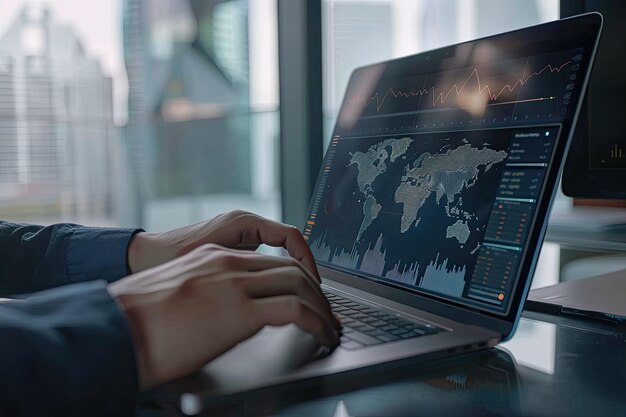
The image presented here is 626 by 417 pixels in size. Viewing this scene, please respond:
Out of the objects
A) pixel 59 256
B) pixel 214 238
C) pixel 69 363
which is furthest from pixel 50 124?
pixel 69 363

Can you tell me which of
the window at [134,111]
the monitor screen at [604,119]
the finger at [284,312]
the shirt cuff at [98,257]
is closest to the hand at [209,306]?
the finger at [284,312]

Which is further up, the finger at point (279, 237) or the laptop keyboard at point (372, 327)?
the finger at point (279, 237)

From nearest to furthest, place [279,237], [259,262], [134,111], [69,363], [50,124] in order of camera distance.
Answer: [69,363] → [259,262] → [279,237] → [50,124] → [134,111]

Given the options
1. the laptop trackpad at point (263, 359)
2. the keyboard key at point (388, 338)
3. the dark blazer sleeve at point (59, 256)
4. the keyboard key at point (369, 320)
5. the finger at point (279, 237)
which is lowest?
the keyboard key at point (369, 320)

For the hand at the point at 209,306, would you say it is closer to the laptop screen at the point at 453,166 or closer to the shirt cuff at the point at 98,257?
the laptop screen at the point at 453,166

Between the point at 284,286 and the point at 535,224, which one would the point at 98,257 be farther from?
the point at 535,224

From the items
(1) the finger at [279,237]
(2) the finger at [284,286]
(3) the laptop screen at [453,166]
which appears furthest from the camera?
(1) the finger at [279,237]

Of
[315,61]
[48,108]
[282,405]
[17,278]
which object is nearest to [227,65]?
[48,108]

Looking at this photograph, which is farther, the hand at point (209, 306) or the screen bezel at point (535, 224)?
the screen bezel at point (535, 224)

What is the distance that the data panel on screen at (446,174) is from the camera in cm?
64

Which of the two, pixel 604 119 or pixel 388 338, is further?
pixel 604 119

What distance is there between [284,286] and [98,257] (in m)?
0.41

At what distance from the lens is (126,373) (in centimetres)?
44

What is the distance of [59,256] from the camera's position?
2.82 feet
